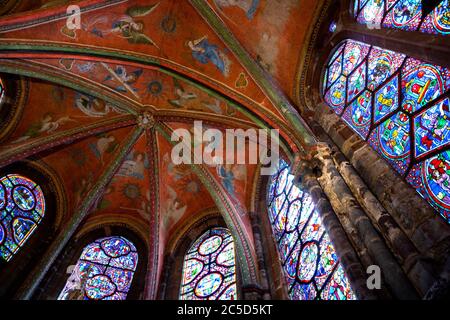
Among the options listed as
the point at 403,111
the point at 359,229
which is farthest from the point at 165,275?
the point at 403,111

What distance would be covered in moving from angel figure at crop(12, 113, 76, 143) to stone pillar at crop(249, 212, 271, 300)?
586 cm

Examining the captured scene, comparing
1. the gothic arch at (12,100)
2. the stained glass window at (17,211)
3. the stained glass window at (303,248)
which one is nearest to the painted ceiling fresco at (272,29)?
the stained glass window at (303,248)

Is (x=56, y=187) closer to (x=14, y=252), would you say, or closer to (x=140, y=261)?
(x=14, y=252)

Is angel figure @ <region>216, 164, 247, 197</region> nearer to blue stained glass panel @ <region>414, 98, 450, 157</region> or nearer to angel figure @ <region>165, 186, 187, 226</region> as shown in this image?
angel figure @ <region>165, 186, 187, 226</region>

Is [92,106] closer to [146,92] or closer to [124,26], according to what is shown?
[146,92]

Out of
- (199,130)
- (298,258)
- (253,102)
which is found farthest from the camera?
(199,130)

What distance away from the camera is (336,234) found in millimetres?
4824

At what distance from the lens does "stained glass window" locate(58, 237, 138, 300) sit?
9.02 metres

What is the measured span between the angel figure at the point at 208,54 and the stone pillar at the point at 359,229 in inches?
162

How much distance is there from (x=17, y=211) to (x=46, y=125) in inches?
95.4

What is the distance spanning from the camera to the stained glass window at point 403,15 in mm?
4859

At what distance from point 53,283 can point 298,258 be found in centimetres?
619

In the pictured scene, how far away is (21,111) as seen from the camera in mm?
9930
